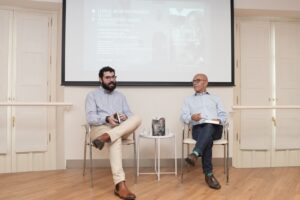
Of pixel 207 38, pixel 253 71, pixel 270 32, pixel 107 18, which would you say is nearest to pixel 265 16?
pixel 270 32

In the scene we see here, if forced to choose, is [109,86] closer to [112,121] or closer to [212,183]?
[112,121]

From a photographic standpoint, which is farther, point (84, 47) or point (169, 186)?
point (84, 47)

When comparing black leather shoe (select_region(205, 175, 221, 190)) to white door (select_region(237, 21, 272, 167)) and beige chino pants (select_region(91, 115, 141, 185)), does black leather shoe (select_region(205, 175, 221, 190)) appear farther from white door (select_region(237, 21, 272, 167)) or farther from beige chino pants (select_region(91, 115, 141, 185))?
white door (select_region(237, 21, 272, 167))

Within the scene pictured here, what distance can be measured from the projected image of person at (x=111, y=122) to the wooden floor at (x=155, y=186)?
0.22 meters

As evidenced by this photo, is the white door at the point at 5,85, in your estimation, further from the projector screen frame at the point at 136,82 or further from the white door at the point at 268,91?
the white door at the point at 268,91

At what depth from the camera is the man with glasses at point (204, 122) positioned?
2.83m

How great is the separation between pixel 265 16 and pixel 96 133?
3074 mm

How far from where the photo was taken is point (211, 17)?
378 centimetres

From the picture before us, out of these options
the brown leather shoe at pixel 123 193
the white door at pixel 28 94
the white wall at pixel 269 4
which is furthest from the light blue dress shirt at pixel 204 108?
the white door at pixel 28 94

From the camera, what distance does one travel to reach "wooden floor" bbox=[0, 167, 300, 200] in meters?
2.55

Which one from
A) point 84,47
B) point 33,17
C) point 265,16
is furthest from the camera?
point 265,16

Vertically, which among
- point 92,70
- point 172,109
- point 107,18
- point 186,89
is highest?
point 107,18

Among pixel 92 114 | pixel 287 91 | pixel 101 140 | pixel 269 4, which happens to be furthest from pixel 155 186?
pixel 269 4

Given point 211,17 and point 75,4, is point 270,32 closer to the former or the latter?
point 211,17
